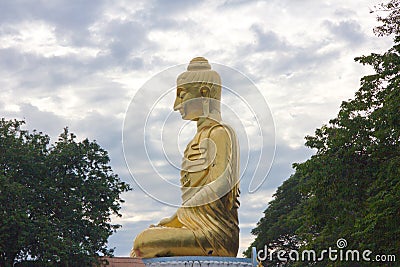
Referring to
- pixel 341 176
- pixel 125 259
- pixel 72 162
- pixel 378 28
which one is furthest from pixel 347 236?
pixel 125 259

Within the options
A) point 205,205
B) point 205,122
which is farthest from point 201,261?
point 205,122

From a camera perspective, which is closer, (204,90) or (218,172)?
(218,172)

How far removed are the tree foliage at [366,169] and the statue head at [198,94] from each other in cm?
427

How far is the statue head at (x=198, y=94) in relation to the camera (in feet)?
41.6

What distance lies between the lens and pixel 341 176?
17250 mm

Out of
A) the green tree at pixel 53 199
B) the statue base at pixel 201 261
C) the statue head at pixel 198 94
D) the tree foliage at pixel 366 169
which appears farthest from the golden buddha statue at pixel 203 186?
the green tree at pixel 53 199

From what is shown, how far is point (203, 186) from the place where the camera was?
12.0 metres

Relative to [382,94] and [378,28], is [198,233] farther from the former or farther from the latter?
[378,28]

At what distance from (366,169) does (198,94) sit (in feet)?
20.0

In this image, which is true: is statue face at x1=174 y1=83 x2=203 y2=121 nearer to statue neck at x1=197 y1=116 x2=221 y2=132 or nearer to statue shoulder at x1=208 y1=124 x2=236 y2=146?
statue neck at x1=197 y1=116 x2=221 y2=132

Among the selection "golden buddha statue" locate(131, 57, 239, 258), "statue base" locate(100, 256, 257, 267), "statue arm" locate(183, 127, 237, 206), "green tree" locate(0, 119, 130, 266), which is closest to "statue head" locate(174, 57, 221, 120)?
"golden buddha statue" locate(131, 57, 239, 258)

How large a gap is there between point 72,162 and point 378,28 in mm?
12560

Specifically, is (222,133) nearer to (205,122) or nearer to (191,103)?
(205,122)

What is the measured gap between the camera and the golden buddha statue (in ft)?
36.8
